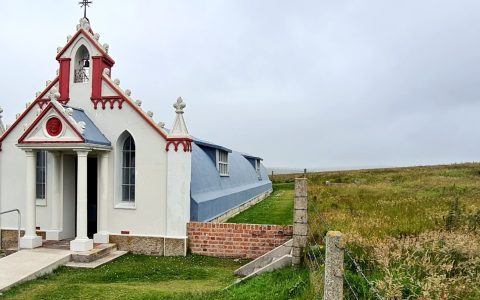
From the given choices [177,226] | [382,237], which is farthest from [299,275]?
[177,226]

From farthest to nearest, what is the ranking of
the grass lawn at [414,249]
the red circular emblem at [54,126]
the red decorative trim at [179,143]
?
the red decorative trim at [179,143] → the red circular emblem at [54,126] → the grass lawn at [414,249]

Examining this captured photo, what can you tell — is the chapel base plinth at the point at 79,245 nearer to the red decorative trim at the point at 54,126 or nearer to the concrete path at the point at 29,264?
the concrete path at the point at 29,264

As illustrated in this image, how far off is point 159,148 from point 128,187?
200 cm

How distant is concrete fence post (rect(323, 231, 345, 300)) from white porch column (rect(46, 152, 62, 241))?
11975 millimetres

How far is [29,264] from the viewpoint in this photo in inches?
452

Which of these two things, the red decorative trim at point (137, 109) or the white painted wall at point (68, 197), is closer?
the red decorative trim at point (137, 109)

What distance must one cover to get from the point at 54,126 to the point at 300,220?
8.85m

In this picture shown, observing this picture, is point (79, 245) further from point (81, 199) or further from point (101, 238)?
point (81, 199)

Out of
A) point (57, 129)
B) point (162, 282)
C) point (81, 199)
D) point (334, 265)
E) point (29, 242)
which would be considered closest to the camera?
point (334, 265)

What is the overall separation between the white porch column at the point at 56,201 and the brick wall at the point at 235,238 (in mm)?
4919

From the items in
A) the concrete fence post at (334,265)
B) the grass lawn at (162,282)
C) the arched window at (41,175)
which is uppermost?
the arched window at (41,175)

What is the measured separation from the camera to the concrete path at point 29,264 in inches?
406

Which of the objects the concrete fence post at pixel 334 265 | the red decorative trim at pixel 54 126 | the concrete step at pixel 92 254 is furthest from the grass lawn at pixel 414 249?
the red decorative trim at pixel 54 126

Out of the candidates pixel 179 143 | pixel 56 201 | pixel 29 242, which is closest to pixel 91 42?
pixel 179 143
